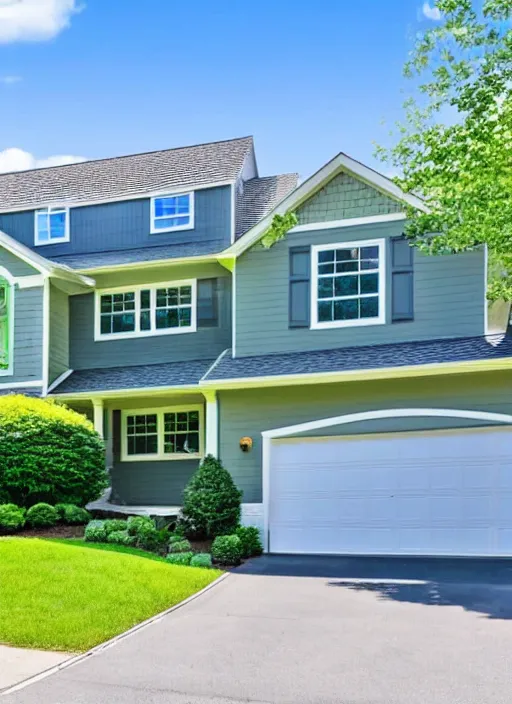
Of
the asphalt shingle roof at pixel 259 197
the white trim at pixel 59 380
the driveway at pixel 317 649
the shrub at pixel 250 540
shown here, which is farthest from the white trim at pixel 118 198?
the driveway at pixel 317 649

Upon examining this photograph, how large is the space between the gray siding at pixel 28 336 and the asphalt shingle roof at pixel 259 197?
5309 mm

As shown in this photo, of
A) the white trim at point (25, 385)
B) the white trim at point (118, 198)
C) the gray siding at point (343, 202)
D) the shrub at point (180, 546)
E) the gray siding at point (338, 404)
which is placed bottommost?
the shrub at point (180, 546)

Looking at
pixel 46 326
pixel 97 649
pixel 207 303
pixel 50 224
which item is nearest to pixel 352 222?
pixel 207 303

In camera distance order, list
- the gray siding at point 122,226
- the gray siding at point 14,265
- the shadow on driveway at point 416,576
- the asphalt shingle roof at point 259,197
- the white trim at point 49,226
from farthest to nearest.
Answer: the white trim at point 49,226, the asphalt shingle roof at point 259,197, the gray siding at point 122,226, the gray siding at point 14,265, the shadow on driveway at point 416,576

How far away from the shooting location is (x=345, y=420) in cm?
1614

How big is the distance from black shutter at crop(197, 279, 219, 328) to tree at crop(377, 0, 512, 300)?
5596 mm

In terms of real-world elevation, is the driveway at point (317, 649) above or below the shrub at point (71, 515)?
below

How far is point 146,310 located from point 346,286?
18.1ft

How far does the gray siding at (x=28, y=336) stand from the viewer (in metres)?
19.9

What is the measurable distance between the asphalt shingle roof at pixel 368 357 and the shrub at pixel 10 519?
453 cm

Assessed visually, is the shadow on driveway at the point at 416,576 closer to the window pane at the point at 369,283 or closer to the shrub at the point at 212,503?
the shrub at the point at 212,503

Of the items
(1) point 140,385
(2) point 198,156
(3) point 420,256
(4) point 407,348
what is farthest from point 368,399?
(2) point 198,156

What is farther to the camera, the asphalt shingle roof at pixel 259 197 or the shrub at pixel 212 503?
the asphalt shingle roof at pixel 259 197

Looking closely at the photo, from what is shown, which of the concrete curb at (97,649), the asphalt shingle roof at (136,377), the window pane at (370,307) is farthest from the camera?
the asphalt shingle roof at (136,377)
